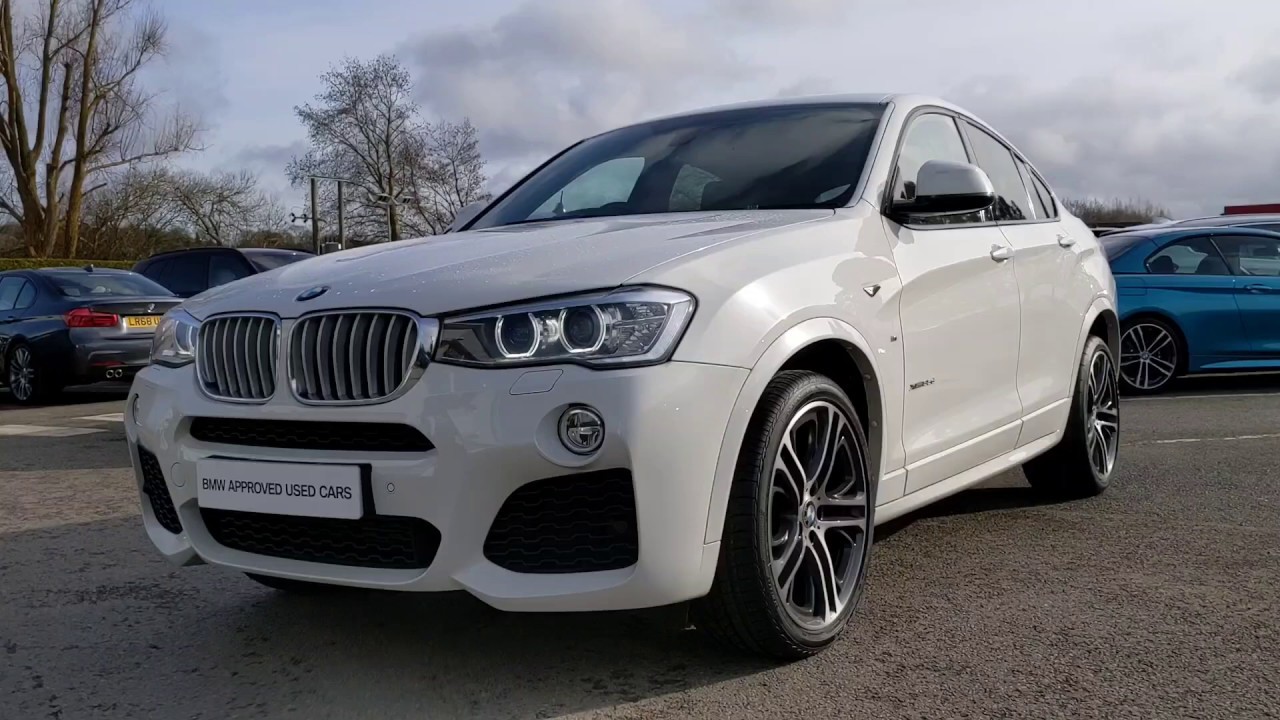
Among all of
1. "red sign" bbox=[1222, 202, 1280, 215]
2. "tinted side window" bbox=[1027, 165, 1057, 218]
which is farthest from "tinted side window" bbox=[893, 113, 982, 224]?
"red sign" bbox=[1222, 202, 1280, 215]

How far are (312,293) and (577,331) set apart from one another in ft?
2.54

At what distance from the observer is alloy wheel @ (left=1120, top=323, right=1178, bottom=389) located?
33.4 feet

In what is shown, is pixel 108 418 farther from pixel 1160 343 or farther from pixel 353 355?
pixel 1160 343

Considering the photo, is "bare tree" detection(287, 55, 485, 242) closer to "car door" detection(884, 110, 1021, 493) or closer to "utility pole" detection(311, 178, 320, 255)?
"utility pole" detection(311, 178, 320, 255)

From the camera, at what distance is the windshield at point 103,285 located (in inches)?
→ 497

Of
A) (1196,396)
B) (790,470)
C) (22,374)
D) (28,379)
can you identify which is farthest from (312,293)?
(22,374)

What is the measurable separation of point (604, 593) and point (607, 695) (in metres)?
0.37

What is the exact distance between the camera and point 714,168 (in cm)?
433

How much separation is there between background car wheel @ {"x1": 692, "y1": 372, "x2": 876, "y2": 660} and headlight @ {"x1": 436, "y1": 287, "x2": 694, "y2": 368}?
398 mm

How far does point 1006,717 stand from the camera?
9.43ft

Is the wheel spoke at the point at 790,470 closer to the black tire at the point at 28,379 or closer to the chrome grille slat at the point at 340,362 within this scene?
the chrome grille slat at the point at 340,362

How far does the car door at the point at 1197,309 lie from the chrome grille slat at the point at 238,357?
27.8 feet

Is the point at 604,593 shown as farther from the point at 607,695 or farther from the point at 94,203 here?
the point at 94,203

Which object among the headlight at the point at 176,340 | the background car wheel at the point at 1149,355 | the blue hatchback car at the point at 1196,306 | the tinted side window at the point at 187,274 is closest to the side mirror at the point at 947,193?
the headlight at the point at 176,340
